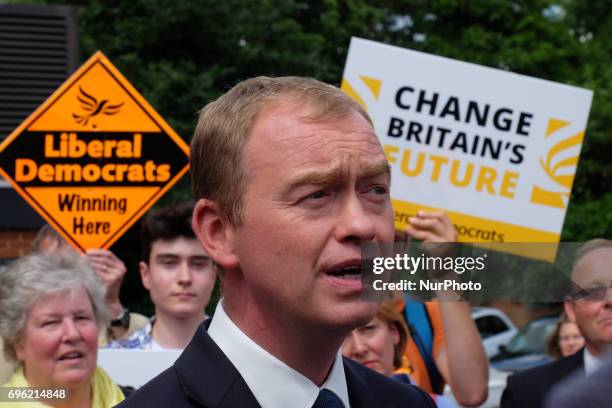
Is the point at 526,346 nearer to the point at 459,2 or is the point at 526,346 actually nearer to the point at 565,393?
the point at 565,393

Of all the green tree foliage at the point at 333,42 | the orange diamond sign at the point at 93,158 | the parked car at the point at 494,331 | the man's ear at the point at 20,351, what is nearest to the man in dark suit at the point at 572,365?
the man's ear at the point at 20,351

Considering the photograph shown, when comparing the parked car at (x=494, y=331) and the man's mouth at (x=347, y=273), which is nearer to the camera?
the man's mouth at (x=347, y=273)

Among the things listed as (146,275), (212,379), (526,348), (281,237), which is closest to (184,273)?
(146,275)

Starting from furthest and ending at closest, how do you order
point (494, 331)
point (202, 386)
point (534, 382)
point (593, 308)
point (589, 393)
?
point (494, 331)
point (534, 382)
point (593, 308)
point (202, 386)
point (589, 393)

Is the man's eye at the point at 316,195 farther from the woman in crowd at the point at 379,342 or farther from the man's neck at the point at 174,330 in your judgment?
the man's neck at the point at 174,330

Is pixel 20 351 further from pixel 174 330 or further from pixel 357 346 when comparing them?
pixel 357 346

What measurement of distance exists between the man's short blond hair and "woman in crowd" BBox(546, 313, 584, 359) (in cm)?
412

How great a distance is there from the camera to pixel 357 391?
217cm

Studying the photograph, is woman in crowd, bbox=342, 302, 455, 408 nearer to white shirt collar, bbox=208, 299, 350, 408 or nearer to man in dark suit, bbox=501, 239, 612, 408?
man in dark suit, bbox=501, 239, 612, 408

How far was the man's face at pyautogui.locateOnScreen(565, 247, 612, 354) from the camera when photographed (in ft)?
5.99

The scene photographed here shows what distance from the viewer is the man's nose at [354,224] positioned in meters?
1.88

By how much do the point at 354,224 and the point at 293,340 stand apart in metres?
0.28

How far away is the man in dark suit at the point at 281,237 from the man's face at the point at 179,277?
2657 mm

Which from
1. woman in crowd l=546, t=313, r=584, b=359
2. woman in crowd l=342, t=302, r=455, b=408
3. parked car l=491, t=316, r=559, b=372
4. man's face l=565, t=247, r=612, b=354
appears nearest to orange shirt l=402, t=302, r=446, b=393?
woman in crowd l=342, t=302, r=455, b=408
